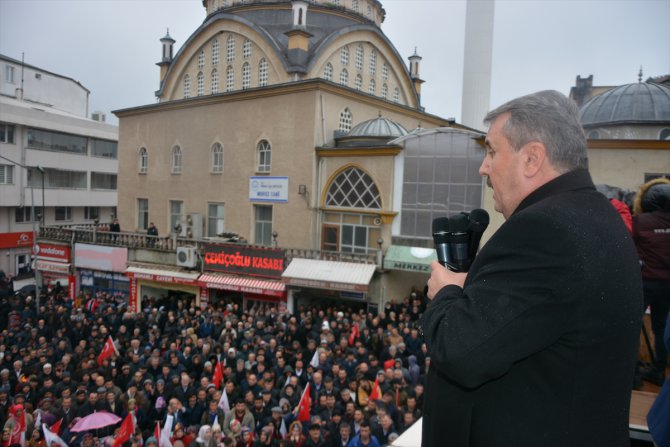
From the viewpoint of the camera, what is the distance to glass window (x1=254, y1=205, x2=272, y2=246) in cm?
2256

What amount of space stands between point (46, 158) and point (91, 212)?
6588 millimetres

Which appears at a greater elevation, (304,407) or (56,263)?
(56,263)

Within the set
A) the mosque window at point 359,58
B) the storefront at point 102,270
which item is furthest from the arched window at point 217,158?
the mosque window at point 359,58

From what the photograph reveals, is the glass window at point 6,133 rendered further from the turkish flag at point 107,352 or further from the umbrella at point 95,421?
the umbrella at point 95,421

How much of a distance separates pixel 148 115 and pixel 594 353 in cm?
2937

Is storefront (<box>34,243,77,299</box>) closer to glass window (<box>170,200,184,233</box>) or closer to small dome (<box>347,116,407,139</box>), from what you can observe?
glass window (<box>170,200,184,233</box>)

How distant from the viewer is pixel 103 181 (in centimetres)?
4212

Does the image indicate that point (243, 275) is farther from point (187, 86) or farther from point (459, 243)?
point (459, 243)

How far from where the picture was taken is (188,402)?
9.59m

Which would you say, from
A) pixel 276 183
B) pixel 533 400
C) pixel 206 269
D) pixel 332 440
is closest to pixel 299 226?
pixel 276 183

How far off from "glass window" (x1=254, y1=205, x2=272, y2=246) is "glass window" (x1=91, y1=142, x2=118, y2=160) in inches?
993

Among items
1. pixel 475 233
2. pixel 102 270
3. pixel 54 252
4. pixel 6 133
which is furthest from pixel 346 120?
pixel 6 133

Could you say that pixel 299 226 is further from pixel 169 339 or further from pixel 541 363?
pixel 541 363

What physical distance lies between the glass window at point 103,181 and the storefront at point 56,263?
639 inches
